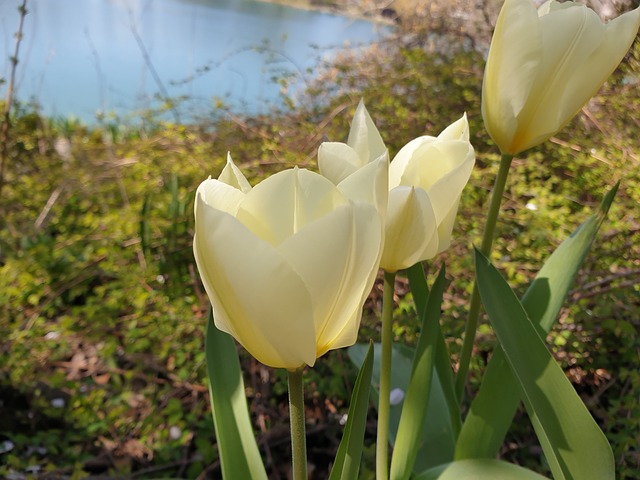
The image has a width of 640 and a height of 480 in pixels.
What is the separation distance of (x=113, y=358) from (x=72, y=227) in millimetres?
976

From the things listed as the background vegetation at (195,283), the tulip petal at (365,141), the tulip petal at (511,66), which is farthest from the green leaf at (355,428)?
the background vegetation at (195,283)

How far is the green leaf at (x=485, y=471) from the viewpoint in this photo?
708 millimetres

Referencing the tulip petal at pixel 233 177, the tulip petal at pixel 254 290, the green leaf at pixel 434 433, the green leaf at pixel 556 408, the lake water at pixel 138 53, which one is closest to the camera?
the tulip petal at pixel 254 290

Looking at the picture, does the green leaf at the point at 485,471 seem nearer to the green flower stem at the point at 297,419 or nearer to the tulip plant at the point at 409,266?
the tulip plant at the point at 409,266

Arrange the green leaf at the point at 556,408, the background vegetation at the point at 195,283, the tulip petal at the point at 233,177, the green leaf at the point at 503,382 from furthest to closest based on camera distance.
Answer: the background vegetation at the point at 195,283 → the green leaf at the point at 503,382 → the green leaf at the point at 556,408 → the tulip petal at the point at 233,177

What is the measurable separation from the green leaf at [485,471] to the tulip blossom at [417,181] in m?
0.29

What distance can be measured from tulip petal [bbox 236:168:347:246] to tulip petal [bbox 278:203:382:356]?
0.09 ft

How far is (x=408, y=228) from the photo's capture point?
59 centimetres

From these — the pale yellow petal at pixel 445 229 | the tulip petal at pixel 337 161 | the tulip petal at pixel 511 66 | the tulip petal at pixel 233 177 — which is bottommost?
the pale yellow petal at pixel 445 229

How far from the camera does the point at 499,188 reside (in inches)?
28.1

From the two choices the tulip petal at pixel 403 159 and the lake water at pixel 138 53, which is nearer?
the tulip petal at pixel 403 159

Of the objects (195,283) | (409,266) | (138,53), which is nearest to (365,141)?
(409,266)

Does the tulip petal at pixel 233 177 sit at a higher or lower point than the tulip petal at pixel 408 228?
higher

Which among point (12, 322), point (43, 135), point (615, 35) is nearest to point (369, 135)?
point (615, 35)
